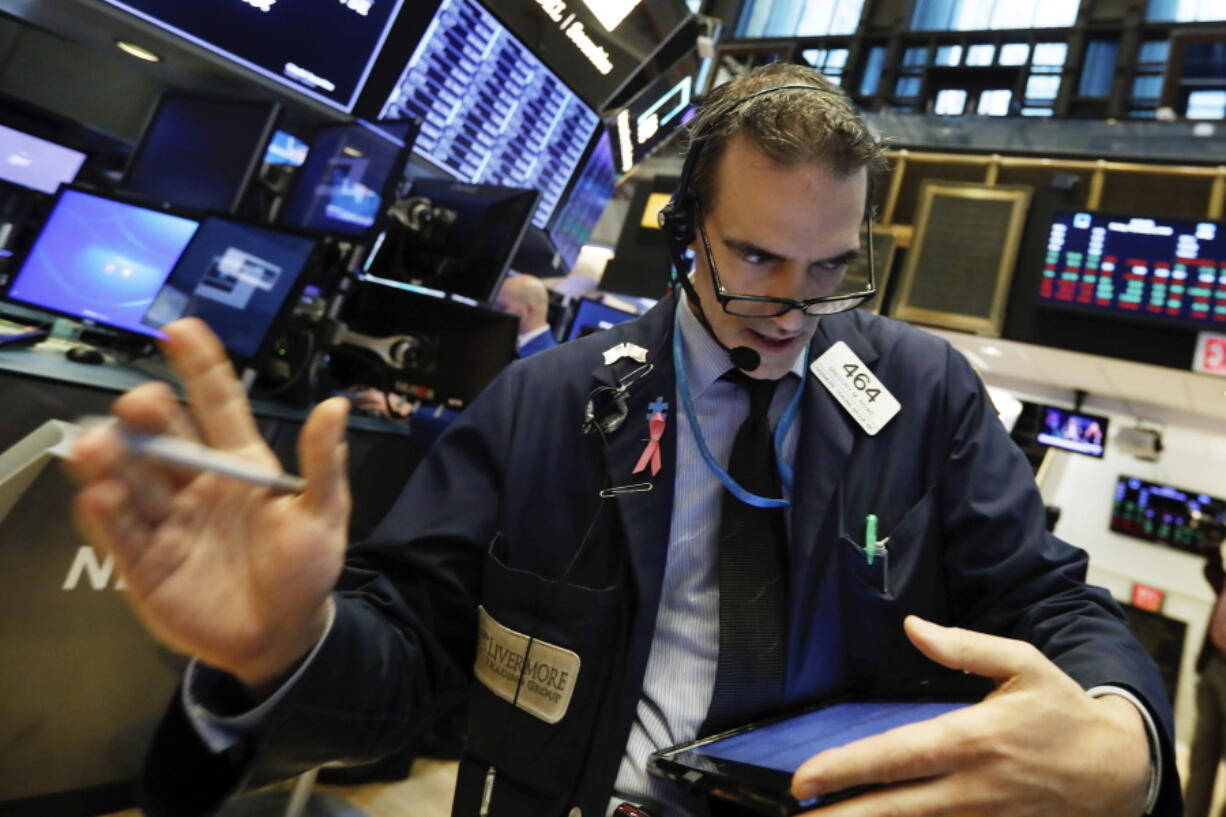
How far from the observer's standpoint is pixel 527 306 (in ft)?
11.8

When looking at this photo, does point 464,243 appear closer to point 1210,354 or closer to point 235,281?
point 235,281

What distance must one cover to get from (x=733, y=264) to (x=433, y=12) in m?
2.06

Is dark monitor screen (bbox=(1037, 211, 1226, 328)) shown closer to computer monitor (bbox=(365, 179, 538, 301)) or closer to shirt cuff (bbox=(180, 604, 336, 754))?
computer monitor (bbox=(365, 179, 538, 301))

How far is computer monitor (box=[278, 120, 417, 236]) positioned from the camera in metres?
2.19

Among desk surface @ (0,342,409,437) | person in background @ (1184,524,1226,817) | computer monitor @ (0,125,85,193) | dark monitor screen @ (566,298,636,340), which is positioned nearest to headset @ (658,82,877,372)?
desk surface @ (0,342,409,437)

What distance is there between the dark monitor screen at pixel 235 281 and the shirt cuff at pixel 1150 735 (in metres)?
1.96

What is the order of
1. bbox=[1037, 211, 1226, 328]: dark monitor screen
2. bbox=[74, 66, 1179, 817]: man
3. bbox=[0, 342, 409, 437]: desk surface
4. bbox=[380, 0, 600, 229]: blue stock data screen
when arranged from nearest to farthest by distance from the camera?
bbox=[74, 66, 1179, 817]: man
bbox=[0, 342, 409, 437]: desk surface
bbox=[380, 0, 600, 229]: blue stock data screen
bbox=[1037, 211, 1226, 328]: dark monitor screen

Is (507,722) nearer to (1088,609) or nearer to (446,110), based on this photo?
(1088,609)

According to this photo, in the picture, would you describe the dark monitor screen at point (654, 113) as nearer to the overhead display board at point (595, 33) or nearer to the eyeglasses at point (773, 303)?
the overhead display board at point (595, 33)

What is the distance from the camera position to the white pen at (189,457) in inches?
17.5

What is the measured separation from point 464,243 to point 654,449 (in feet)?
5.47

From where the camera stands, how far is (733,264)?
1.02 meters

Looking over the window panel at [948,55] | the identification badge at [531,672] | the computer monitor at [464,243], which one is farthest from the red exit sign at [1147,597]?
the window panel at [948,55]

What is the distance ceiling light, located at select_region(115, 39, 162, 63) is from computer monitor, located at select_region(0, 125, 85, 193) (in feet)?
2.80
